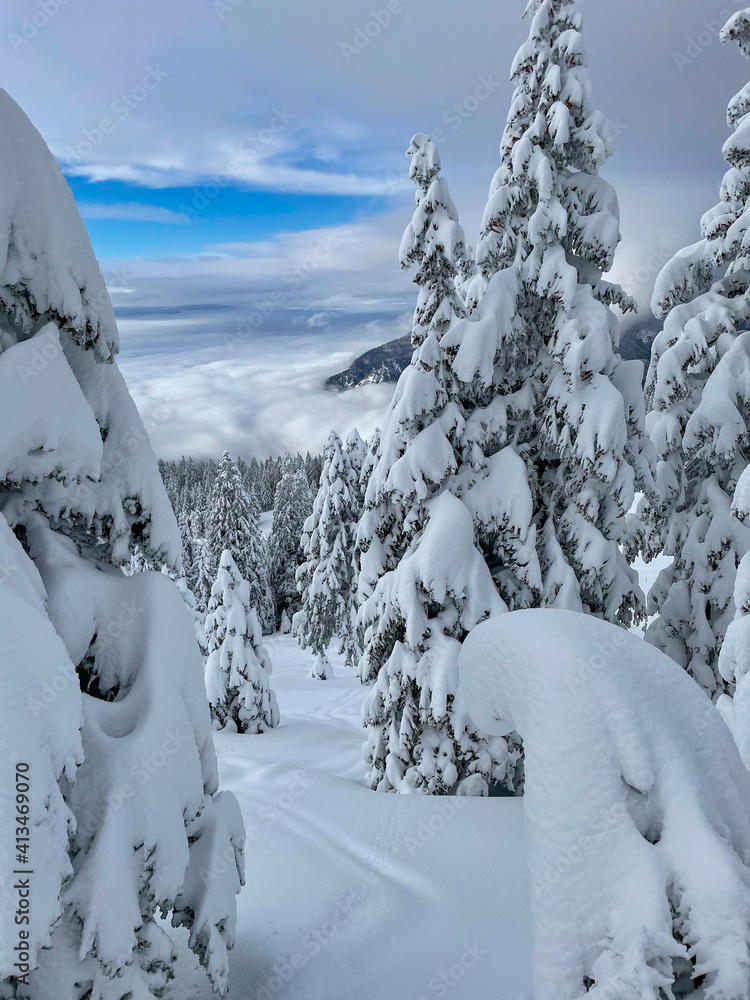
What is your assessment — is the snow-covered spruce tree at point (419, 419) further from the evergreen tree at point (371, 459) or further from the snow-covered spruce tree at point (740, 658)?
the snow-covered spruce tree at point (740, 658)

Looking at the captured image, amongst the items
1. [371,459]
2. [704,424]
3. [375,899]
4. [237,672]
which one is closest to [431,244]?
[704,424]

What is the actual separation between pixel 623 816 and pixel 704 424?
440 inches

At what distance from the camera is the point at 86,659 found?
4.03 m

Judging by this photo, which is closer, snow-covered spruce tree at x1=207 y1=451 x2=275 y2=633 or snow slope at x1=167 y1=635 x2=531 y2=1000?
snow slope at x1=167 y1=635 x2=531 y2=1000

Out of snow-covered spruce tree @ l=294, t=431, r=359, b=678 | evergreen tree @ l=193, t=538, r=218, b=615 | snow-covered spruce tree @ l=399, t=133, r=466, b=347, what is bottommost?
evergreen tree @ l=193, t=538, r=218, b=615

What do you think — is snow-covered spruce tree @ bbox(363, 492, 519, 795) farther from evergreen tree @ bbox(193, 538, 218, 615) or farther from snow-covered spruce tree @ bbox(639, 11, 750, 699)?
evergreen tree @ bbox(193, 538, 218, 615)

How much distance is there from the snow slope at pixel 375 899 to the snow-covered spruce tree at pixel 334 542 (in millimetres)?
20458

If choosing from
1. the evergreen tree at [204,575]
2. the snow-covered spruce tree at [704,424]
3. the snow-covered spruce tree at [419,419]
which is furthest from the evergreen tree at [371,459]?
the evergreen tree at [204,575]

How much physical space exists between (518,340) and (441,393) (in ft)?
5.79

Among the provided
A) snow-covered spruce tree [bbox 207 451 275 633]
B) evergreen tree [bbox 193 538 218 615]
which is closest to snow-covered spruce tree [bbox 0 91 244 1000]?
snow-covered spruce tree [bbox 207 451 275 633]

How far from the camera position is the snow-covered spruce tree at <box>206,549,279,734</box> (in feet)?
55.9

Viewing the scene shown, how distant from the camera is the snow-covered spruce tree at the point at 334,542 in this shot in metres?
29.2

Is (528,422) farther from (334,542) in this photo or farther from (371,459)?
(334,542)

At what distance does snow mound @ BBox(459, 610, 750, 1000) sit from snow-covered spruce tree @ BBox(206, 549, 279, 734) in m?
15.2
